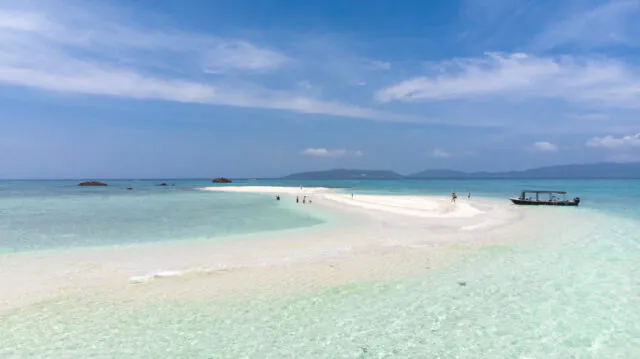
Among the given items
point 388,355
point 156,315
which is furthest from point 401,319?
point 156,315

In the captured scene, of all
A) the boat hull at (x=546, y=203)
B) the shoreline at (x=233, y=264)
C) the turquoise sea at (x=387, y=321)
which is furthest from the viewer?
the boat hull at (x=546, y=203)

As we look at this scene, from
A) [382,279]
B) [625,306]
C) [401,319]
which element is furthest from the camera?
[382,279]

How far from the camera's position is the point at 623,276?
12430 mm

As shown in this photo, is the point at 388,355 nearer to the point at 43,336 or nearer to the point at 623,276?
the point at 43,336

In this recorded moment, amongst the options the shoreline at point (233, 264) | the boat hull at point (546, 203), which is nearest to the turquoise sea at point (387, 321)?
the shoreline at point (233, 264)

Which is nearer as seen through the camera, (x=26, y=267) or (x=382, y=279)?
(x=382, y=279)

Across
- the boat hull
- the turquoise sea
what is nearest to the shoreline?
the turquoise sea

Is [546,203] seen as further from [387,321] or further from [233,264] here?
[387,321]

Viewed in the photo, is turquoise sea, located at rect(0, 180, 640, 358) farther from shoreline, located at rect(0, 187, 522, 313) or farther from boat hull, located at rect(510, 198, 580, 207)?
boat hull, located at rect(510, 198, 580, 207)

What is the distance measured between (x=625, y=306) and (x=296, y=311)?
28.2ft

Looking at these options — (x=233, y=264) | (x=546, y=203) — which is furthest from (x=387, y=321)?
(x=546, y=203)

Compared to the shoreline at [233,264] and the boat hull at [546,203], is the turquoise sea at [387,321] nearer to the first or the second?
the shoreline at [233,264]

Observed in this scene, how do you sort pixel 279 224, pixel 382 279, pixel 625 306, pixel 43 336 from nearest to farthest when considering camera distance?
pixel 43 336 → pixel 625 306 → pixel 382 279 → pixel 279 224

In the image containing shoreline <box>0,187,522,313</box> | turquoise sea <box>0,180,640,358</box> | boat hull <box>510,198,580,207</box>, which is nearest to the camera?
turquoise sea <box>0,180,640,358</box>
